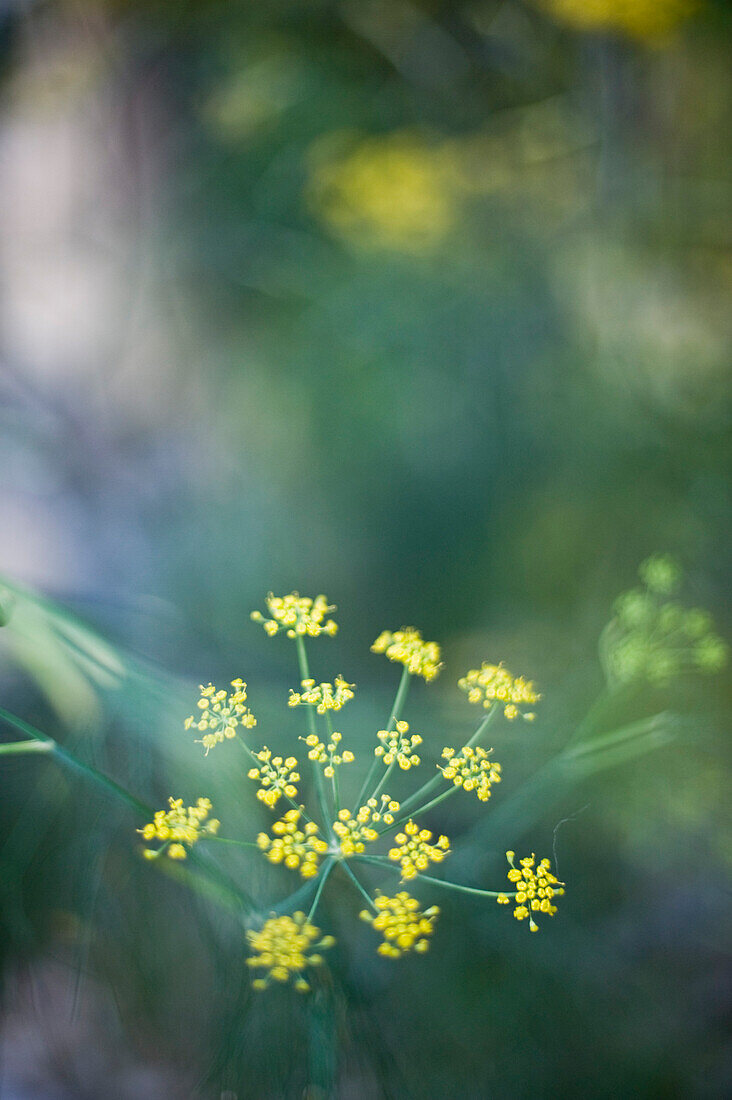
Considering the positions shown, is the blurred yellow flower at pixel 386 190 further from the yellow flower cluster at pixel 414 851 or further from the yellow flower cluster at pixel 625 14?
the yellow flower cluster at pixel 414 851

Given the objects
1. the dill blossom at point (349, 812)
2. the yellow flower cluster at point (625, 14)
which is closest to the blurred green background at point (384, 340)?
the yellow flower cluster at point (625, 14)

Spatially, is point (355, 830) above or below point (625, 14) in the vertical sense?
below

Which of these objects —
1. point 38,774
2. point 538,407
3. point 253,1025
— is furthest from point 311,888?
point 538,407

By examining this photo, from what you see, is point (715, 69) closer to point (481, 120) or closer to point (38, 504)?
point (481, 120)

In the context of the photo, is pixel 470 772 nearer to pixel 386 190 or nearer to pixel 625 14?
pixel 386 190

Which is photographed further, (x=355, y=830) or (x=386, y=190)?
(x=386, y=190)

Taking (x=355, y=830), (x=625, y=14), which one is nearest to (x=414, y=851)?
(x=355, y=830)

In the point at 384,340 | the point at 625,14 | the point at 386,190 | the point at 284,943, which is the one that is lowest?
the point at 284,943
